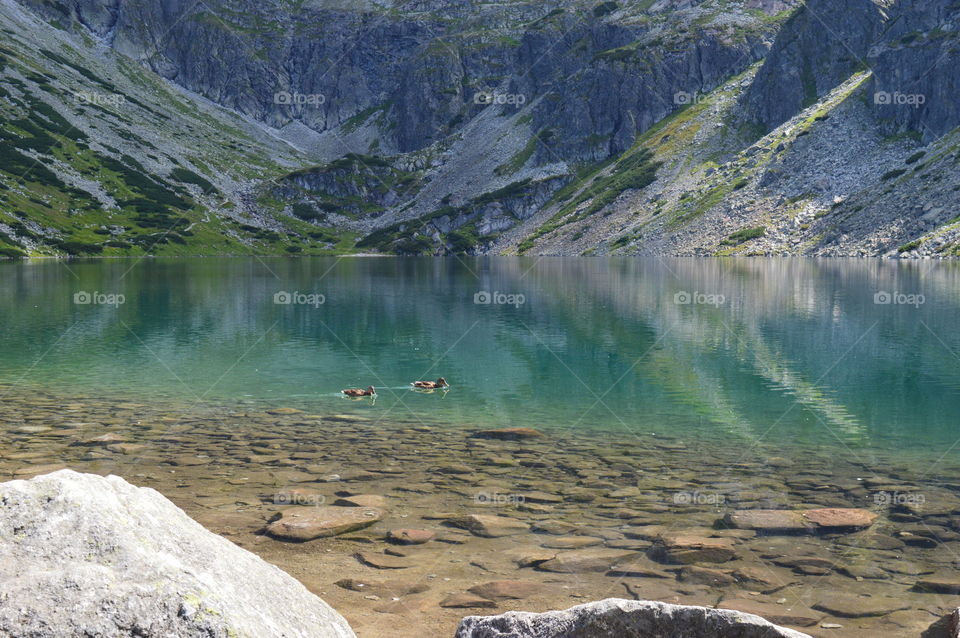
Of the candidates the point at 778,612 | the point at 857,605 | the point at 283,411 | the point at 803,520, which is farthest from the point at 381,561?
the point at 283,411

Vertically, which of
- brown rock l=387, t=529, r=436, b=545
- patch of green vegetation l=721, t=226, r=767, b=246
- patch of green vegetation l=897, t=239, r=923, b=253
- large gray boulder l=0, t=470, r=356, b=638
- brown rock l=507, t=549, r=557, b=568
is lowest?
brown rock l=507, t=549, r=557, b=568

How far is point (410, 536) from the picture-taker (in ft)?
52.6

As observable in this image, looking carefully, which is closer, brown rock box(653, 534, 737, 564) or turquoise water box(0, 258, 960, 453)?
brown rock box(653, 534, 737, 564)

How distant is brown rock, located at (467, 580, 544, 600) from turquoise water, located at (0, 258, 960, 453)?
48.4 feet

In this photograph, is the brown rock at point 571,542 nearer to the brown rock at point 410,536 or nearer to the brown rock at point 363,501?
the brown rock at point 410,536

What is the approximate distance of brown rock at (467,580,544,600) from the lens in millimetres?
13102

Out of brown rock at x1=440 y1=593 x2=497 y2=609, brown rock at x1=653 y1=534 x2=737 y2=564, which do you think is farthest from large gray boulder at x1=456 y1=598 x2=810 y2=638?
brown rock at x1=653 y1=534 x2=737 y2=564

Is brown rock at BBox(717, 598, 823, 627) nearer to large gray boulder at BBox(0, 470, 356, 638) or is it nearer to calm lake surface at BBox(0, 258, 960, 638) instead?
calm lake surface at BBox(0, 258, 960, 638)

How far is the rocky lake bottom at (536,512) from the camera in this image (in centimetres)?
1316

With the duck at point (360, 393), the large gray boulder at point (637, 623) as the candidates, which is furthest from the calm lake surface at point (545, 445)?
the large gray boulder at point (637, 623)

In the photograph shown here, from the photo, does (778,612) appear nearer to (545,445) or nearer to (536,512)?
(536,512)

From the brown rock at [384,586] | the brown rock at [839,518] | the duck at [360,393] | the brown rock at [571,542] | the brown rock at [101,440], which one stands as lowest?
the brown rock at [384,586]

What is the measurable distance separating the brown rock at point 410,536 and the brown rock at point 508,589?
266 centimetres

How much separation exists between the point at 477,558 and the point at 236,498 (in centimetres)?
737
